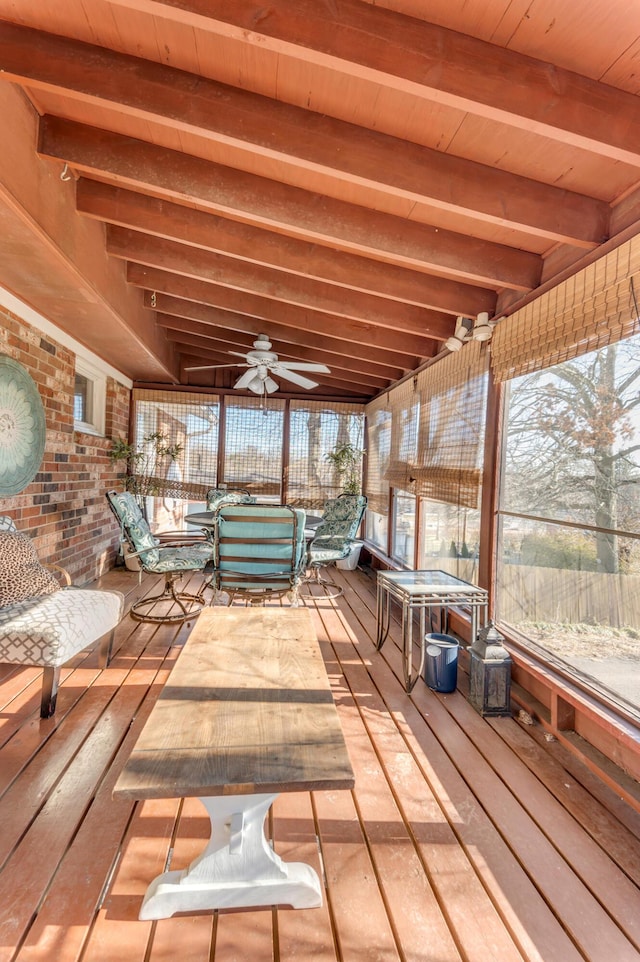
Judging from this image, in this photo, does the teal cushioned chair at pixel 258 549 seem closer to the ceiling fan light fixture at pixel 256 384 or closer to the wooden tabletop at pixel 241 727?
the wooden tabletop at pixel 241 727

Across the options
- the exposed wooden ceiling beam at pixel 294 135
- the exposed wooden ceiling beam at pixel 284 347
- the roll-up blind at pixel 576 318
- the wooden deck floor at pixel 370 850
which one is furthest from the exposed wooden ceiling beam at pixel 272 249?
the wooden deck floor at pixel 370 850

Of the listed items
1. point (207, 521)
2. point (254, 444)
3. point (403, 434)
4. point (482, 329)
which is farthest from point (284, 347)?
point (482, 329)

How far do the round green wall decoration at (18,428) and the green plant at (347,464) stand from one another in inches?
149

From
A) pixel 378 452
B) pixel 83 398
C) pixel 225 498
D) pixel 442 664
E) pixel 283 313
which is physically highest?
pixel 283 313

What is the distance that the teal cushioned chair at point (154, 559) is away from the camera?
3.71m

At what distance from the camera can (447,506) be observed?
3.95 meters

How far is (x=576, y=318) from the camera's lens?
7.18 feet

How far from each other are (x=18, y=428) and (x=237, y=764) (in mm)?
3033

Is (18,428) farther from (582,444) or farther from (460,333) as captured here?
(582,444)

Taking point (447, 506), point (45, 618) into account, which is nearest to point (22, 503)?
point (45, 618)

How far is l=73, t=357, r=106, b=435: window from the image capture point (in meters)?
4.84

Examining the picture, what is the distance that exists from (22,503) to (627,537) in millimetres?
3775

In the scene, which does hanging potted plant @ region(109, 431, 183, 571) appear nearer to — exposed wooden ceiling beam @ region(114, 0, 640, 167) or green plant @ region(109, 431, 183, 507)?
green plant @ region(109, 431, 183, 507)

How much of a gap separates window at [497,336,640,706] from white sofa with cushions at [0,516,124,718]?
2476 millimetres
